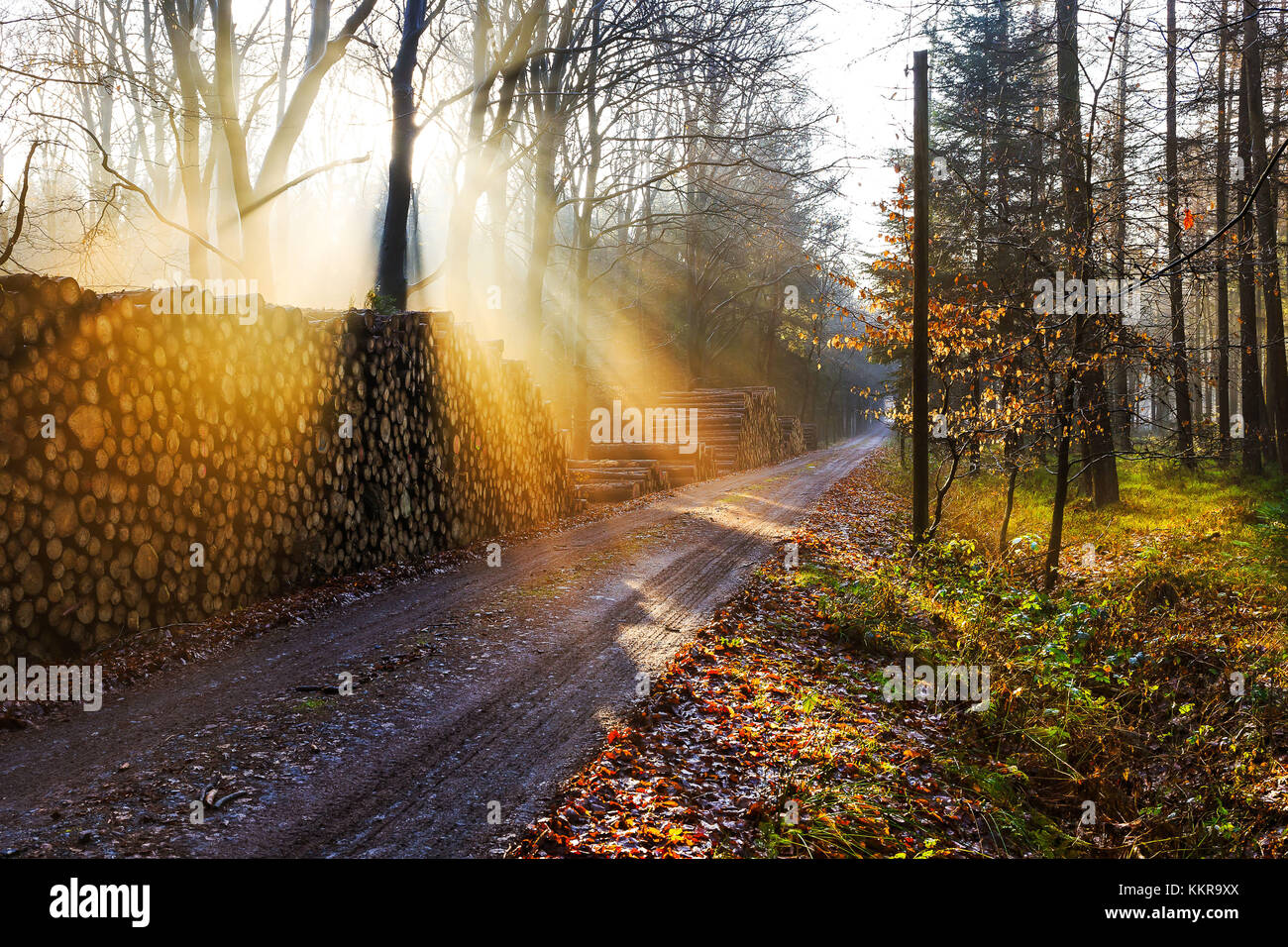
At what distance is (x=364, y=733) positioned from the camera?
4.42 m

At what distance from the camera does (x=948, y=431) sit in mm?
11531

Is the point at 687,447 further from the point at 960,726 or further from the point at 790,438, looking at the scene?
the point at 960,726

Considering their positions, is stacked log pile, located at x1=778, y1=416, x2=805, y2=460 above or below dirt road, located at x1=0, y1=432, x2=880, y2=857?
above

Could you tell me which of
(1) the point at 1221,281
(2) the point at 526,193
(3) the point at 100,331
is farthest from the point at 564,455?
(2) the point at 526,193

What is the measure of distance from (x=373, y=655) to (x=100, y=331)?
9.67 ft

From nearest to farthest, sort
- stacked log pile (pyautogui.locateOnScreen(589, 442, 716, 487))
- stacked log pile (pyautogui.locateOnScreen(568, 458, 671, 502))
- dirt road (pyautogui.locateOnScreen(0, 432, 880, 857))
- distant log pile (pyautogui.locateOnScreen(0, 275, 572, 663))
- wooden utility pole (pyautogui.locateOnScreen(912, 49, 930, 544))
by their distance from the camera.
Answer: dirt road (pyautogui.locateOnScreen(0, 432, 880, 857)), distant log pile (pyautogui.locateOnScreen(0, 275, 572, 663)), wooden utility pole (pyautogui.locateOnScreen(912, 49, 930, 544)), stacked log pile (pyautogui.locateOnScreen(568, 458, 671, 502)), stacked log pile (pyautogui.locateOnScreen(589, 442, 716, 487))

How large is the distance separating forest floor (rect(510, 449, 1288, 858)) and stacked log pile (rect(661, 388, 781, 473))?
54.5ft

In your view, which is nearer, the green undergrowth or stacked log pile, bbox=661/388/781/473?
the green undergrowth

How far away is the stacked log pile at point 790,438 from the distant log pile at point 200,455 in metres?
26.8

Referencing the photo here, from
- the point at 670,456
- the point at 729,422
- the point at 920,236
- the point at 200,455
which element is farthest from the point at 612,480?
the point at 200,455

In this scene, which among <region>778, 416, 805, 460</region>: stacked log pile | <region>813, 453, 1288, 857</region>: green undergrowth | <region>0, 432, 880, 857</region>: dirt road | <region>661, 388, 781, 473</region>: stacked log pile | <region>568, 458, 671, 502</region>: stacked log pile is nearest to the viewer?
<region>0, 432, 880, 857</region>: dirt road

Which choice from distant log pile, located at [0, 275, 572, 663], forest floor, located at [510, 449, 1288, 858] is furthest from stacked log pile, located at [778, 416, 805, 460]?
distant log pile, located at [0, 275, 572, 663]

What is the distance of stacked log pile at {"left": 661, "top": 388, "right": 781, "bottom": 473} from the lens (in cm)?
2692

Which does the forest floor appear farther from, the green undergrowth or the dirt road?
the dirt road
